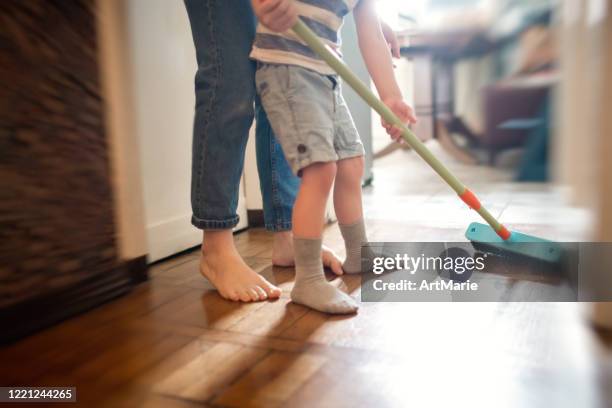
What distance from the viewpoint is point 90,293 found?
773mm

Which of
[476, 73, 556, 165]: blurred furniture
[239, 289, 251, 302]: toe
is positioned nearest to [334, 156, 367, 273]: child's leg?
[239, 289, 251, 302]: toe

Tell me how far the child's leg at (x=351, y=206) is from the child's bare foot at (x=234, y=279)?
164 millimetres

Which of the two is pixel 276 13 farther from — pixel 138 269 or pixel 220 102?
pixel 138 269

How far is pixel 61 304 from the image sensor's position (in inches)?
28.5

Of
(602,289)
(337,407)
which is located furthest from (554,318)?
(337,407)

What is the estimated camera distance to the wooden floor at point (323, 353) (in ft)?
1.64

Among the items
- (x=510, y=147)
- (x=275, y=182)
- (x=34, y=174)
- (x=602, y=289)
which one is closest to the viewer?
(x=510, y=147)

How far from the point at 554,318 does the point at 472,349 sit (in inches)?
6.1

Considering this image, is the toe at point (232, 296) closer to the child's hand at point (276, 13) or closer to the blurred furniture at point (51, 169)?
the blurred furniture at point (51, 169)

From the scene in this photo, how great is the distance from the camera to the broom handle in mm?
720

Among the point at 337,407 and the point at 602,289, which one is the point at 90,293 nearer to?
the point at 337,407

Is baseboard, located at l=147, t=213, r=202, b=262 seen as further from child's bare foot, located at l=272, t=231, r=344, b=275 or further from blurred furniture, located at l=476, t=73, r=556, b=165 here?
blurred furniture, located at l=476, t=73, r=556, b=165

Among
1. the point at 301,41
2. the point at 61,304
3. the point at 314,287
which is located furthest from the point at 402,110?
the point at 61,304

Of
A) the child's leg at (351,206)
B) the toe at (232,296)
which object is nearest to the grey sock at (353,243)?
the child's leg at (351,206)
